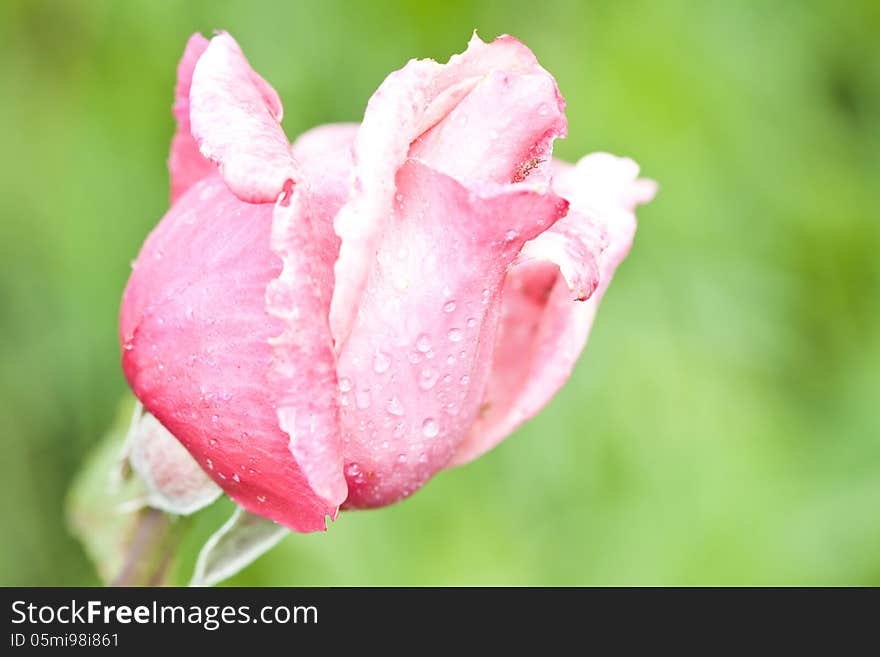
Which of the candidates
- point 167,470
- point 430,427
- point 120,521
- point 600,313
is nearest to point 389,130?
point 430,427

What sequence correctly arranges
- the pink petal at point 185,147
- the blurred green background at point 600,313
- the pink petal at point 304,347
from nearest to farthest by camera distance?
the pink petal at point 304,347
the pink petal at point 185,147
the blurred green background at point 600,313

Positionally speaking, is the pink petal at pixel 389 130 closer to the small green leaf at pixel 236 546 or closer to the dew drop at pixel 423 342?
the dew drop at pixel 423 342

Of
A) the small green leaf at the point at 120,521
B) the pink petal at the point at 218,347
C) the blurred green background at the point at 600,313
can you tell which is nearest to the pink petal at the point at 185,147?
the pink petal at the point at 218,347

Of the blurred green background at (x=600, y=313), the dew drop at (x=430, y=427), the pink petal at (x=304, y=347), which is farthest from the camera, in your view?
the blurred green background at (x=600, y=313)

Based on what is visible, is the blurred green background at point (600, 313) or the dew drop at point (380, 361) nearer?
the dew drop at point (380, 361)

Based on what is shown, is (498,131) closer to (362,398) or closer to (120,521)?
(362,398)
